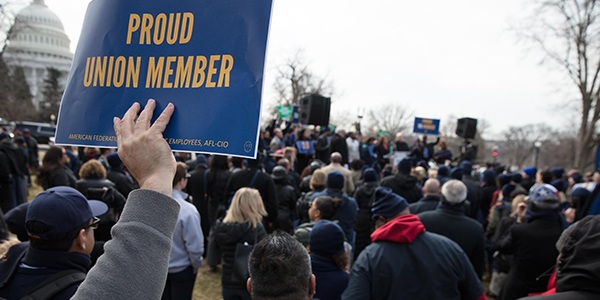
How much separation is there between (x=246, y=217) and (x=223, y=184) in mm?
2404

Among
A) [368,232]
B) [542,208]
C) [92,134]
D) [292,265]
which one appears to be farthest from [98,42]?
[368,232]

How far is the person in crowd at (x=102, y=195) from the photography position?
392 cm

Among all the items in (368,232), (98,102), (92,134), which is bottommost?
(368,232)

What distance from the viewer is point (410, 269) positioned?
288 cm

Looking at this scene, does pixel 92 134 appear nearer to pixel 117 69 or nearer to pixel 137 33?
pixel 117 69

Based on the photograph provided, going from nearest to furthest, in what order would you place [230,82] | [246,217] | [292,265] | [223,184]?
[230,82], [292,265], [246,217], [223,184]

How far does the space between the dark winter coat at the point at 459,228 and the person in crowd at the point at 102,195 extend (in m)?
3.12

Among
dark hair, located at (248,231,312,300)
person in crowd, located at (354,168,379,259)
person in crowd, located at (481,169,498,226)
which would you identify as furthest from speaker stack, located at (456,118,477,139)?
dark hair, located at (248,231,312,300)

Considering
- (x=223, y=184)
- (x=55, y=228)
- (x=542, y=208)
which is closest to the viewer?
(x=55, y=228)

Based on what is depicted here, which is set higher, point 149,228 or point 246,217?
point 149,228

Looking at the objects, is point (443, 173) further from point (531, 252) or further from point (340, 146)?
point (340, 146)

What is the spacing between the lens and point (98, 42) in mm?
1753

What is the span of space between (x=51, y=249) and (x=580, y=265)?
2.56 m

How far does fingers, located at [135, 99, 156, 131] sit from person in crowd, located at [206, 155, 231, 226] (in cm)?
495
